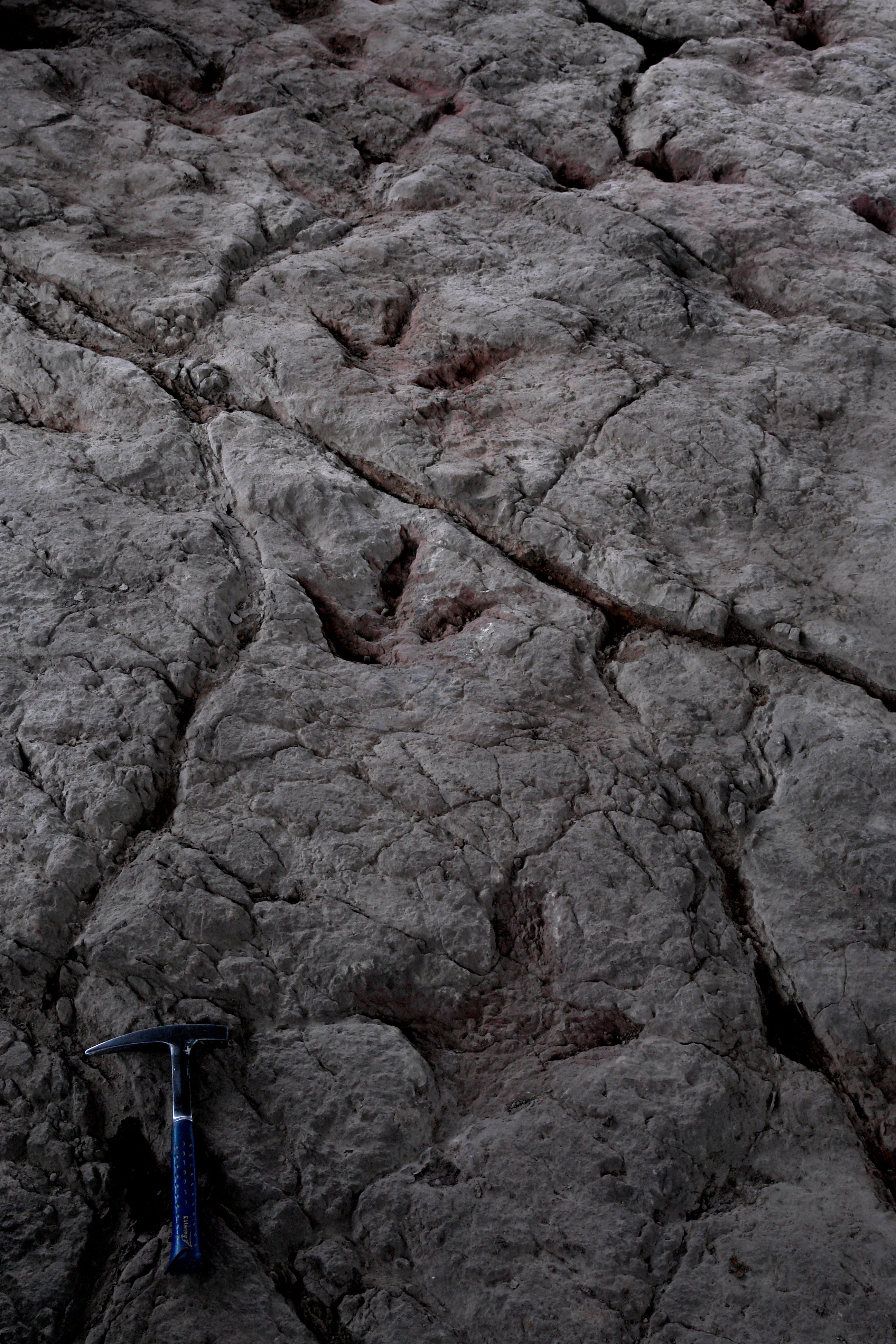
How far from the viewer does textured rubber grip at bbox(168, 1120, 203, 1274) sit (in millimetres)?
1331

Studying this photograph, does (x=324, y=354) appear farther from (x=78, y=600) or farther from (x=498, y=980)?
(x=498, y=980)

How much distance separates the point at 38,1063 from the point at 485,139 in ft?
11.6

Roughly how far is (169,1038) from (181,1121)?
128mm

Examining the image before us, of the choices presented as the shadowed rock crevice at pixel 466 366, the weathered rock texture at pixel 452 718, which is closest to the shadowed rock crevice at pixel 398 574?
the weathered rock texture at pixel 452 718

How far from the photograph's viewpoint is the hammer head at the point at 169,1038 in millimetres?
1495

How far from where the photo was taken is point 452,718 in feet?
6.59

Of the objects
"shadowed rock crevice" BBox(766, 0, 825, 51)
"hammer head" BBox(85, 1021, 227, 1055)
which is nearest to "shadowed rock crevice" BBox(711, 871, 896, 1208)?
"hammer head" BBox(85, 1021, 227, 1055)

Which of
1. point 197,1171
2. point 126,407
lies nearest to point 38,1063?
point 197,1171

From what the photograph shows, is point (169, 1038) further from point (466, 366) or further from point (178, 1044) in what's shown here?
point (466, 366)

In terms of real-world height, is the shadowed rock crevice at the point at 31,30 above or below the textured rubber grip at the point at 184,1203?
above

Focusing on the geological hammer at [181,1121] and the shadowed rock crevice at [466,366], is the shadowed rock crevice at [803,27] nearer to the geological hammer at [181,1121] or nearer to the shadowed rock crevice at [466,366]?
the shadowed rock crevice at [466,366]

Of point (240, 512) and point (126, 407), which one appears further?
point (126, 407)

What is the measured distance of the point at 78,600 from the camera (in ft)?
6.94

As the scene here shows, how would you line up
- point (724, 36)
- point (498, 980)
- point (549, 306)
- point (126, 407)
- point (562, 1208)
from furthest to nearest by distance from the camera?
point (724, 36) < point (549, 306) < point (126, 407) < point (498, 980) < point (562, 1208)
